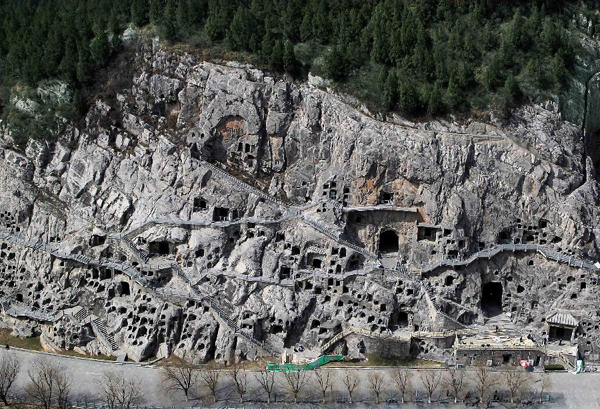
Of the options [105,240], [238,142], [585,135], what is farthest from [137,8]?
[585,135]

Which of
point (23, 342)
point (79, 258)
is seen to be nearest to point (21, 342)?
point (23, 342)

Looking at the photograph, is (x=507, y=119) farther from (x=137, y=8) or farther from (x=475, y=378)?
(x=137, y=8)

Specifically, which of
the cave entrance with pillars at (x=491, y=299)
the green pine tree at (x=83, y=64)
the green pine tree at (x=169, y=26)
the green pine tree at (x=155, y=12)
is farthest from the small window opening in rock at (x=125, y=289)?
the cave entrance with pillars at (x=491, y=299)

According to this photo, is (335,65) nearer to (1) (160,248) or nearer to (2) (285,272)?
(2) (285,272)

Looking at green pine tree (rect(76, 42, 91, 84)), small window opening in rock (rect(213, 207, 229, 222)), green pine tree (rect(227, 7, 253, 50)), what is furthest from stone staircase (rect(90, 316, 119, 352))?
green pine tree (rect(227, 7, 253, 50))

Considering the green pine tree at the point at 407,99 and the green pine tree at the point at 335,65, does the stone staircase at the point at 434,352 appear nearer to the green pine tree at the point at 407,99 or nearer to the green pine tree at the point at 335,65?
the green pine tree at the point at 407,99

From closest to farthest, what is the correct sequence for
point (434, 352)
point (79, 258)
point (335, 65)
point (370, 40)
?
point (434, 352), point (79, 258), point (335, 65), point (370, 40)

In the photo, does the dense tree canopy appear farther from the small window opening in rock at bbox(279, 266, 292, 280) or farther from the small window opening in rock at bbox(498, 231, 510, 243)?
the small window opening in rock at bbox(279, 266, 292, 280)
